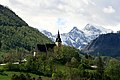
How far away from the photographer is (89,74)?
19350cm

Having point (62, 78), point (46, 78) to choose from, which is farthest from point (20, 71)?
point (62, 78)

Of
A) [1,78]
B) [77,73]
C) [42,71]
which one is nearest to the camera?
[1,78]

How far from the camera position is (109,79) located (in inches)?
7840

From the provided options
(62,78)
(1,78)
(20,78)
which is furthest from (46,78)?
(20,78)

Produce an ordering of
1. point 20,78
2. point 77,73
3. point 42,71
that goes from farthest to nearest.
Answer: point 42,71
point 77,73
point 20,78

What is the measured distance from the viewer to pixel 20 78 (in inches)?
5861

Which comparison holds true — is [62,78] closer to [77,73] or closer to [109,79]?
[77,73]

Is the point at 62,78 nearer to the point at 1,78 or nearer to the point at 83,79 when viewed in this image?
the point at 83,79

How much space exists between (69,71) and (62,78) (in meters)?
14.4

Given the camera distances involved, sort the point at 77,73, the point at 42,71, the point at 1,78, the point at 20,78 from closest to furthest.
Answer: the point at 20,78
the point at 1,78
the point at 77,73
the point at 42,71

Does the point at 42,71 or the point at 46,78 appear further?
the point at 42,71

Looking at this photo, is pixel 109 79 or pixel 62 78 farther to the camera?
pixel 109 79

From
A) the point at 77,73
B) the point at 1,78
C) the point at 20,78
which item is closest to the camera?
the point at 20,78

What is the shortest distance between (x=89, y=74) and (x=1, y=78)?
50.3 metres
